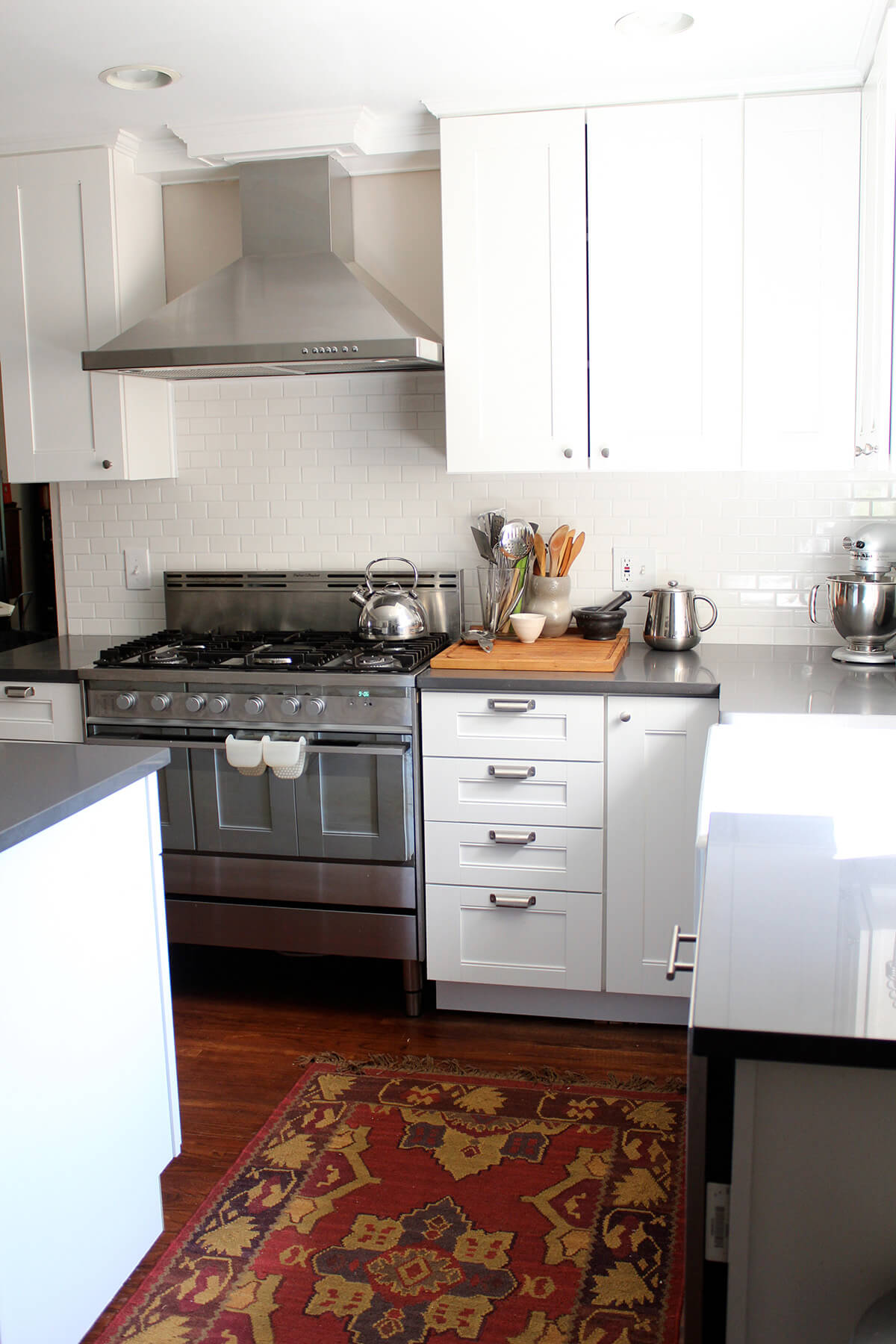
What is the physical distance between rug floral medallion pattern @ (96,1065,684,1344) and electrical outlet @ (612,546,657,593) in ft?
4.88

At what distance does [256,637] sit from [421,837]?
36.5 inches

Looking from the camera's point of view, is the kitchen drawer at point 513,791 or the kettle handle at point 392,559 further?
the kettle handle at point 392,559

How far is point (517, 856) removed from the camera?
3.17m

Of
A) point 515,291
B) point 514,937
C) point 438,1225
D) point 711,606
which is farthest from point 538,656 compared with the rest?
point 438,1225

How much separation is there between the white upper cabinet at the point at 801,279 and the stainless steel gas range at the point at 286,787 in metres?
1.19

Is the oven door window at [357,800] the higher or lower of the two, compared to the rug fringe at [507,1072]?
higher

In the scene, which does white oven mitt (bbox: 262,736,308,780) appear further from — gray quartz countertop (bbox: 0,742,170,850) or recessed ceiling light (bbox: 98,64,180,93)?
recessed ceiling light (bbox: 98,64,180,93)

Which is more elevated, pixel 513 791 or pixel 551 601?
pixel 551 601

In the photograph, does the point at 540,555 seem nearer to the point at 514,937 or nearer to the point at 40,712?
the point at 514,937

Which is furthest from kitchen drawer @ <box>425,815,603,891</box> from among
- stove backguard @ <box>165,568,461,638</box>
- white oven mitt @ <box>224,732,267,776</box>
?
stove backguard @ <box>165,568,461,638</box>

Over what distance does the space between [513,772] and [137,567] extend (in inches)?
63.9

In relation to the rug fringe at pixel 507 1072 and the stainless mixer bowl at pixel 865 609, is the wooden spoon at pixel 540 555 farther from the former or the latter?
the rug fringe at pixel 507 1072

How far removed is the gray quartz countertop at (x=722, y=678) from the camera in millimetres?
2691

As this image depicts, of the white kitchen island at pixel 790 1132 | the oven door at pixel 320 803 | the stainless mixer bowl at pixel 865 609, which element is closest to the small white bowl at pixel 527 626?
the oven door at pixel 320 803
